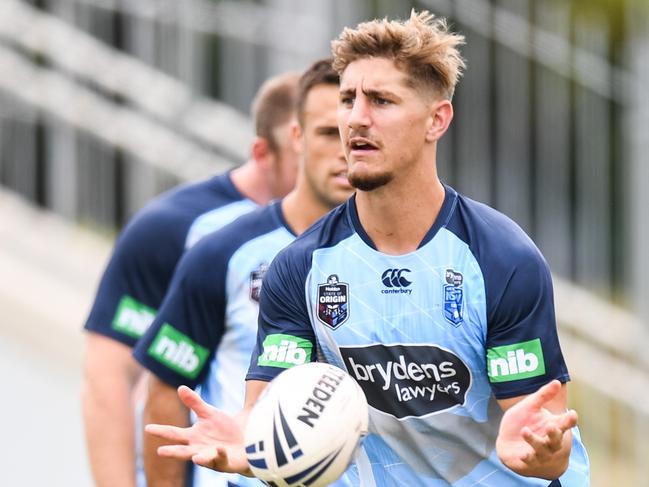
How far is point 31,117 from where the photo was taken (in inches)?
480

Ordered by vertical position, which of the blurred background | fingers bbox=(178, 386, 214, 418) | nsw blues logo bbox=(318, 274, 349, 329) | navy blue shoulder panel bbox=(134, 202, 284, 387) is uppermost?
nsw blues logo bbox=(318, 274, 349, 329)

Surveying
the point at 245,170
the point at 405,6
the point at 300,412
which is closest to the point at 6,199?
the point at 405,6

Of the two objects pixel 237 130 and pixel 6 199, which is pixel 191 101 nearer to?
pixel 237 130

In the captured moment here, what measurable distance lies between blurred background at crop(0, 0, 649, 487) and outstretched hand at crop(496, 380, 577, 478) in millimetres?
4861

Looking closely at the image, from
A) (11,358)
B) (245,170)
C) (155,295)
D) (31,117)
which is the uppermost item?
(245,170)

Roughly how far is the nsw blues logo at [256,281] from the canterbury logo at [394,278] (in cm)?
108

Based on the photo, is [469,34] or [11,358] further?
[11,358]

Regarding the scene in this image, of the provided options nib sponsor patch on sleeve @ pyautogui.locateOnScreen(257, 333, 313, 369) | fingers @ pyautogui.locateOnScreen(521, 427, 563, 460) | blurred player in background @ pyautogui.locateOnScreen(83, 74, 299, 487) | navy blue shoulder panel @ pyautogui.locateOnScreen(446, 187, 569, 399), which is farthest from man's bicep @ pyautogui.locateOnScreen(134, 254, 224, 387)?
fingers @ pyautogui.locateOnScreen(521, 427, 563, 460)

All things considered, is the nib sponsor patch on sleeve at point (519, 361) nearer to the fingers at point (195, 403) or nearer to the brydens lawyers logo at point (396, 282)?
the brydens lawyers logo at point (396, 282)

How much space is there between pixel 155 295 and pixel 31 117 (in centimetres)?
532

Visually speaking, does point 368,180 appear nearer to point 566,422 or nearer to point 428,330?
point 428,330

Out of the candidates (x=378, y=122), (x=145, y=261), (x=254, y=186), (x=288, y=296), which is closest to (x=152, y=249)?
(x=145, y=261)

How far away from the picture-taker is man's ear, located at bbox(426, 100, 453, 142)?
5391 mm

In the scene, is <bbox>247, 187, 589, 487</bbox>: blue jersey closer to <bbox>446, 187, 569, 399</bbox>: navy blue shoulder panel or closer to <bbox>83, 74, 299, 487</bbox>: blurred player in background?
<bbox>446, 187, 569, 399</bbox>: navy blue shoulder panel
